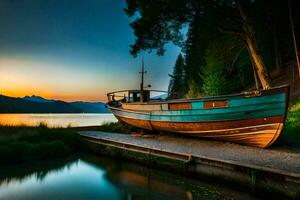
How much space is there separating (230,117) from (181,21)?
19.1ft

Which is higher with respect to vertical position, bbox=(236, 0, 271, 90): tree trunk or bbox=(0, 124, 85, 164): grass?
bbox=(236, 0, 271, 90): tree trunk

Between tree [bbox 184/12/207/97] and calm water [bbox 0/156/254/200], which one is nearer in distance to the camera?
calm water [bbox 0/156/254/200]

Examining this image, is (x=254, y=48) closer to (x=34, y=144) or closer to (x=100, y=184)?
(x=100, y=184)

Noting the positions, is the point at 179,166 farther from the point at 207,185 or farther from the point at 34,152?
the point at 34,152

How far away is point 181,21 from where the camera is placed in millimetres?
14953

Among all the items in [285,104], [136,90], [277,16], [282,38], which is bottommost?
[285,104]

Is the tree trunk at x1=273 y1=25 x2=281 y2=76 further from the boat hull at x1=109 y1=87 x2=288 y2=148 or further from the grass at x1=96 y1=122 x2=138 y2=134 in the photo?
the boat hull at x1=109 y1=87 x2=288 y2=148

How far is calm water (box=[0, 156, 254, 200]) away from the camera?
868 cm

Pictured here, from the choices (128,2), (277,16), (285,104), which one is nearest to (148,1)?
(128,2)

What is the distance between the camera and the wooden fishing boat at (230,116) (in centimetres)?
1074

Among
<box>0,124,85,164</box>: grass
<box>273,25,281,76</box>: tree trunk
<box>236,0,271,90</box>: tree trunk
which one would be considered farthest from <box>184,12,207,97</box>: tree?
<box>0,124,85,164</box>: grass

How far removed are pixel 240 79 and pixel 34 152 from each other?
80.2 ft

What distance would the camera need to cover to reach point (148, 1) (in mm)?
14438

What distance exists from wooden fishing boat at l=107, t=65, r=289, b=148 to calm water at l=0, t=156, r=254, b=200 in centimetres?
338
